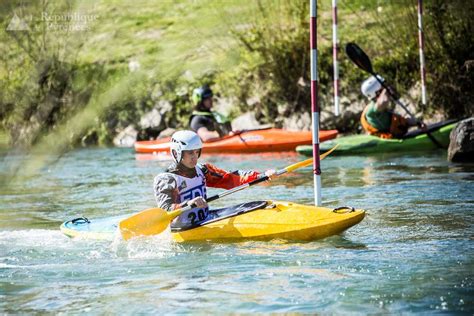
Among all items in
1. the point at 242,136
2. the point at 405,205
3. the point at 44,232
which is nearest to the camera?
the point at 44,232

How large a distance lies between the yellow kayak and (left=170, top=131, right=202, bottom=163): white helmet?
513 millimetres

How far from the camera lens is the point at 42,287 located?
532 cm

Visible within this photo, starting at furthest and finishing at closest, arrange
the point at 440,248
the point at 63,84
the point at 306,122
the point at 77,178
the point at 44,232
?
1. the point at 306,122
2. the point at 77,178
3. the point at 44,232
4. the point at 440,248
5. the point at 63,84

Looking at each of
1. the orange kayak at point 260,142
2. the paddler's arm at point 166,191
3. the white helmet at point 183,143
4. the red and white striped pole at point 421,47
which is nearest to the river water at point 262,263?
the paddler's arm at point 166,191

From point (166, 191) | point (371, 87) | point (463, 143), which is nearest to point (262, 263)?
point (166, 191)

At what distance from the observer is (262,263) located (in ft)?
18.6

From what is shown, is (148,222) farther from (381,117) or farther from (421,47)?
(421,47)

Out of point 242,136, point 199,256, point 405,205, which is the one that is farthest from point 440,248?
point 242,136

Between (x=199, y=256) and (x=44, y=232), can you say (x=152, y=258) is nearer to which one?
(x=199, y=256)

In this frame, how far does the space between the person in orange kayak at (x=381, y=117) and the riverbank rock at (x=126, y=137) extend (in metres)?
5.20

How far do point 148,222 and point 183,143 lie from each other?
2.19 ft

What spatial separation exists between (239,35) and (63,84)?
40.3 ft

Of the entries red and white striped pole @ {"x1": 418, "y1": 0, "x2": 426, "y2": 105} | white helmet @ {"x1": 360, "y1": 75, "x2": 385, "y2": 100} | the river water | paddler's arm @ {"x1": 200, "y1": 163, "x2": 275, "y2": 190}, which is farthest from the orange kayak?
paddler's arm @ {"x1": 200, "y1": 163, "x2": 275, "y2": 190}

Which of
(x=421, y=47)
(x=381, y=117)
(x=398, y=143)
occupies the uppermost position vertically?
(x=421, y=47)
